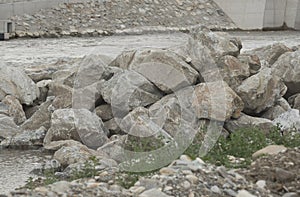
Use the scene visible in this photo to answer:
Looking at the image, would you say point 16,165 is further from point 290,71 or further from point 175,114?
point 290,71

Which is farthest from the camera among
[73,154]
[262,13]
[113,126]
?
[262,13]

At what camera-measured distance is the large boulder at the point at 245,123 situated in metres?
8.86

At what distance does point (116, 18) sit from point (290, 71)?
16063 mm

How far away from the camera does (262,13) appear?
2992 cm

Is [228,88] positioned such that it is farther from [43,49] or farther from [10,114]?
[43,49]

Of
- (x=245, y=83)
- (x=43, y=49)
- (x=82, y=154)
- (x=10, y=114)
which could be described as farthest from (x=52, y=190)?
(x=43, y=49)

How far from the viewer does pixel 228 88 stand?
363 inches

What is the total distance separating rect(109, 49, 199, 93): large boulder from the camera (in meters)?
9.41

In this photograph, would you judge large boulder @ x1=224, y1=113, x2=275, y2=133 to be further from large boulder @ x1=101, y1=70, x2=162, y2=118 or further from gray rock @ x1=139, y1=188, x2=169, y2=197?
gray rock @ x1=139, y1=188, x2=169, y2=197

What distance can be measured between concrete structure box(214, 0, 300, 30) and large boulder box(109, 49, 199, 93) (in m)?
20.5

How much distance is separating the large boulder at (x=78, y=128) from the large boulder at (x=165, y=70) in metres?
1.03

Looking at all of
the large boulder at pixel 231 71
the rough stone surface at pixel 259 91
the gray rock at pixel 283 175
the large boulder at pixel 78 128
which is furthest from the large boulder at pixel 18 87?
the gray rock at pixel 283 175

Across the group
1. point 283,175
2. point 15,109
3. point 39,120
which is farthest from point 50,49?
point 283,175

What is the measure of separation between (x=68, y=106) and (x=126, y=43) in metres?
11.3
